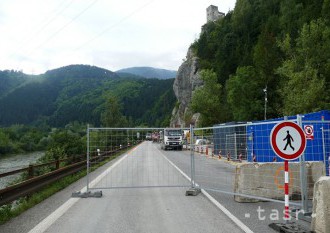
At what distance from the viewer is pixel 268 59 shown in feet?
238

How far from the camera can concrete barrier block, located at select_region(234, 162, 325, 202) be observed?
9180 millimetres

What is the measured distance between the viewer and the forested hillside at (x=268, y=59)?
48.2 metres

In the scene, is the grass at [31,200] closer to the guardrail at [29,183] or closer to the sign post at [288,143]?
the guardrail at [29,183]

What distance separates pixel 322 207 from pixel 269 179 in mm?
3055

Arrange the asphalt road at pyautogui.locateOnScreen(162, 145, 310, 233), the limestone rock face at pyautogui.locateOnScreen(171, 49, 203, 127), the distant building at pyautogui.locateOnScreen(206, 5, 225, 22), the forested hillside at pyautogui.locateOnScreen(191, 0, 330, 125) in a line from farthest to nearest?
the distant building at pyautogui.locateOnScreen(206, 5, 225, 22) < the limestone rock face at pyautogui.locateOnScreen(171, 49, 203, 127) < the forested hillside at pyautogui.locateOnScreen(191, 0, 330, 125) < the asphalt road at pyautogui.locateOnScreen(162, 145, 310, 233)

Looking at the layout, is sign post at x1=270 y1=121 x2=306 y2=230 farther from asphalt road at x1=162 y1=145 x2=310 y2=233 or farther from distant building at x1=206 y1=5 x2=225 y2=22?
distant building at x1=206 y1=5 x2=225 y2=22

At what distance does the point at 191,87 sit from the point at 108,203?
11094 cm

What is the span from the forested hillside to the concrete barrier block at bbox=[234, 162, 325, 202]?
→ 124 ft

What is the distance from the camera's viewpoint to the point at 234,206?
29.1 feet

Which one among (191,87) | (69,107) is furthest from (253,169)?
(69,107)

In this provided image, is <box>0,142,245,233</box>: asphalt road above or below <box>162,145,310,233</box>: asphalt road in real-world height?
below

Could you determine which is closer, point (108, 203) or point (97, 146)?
point (108, 203)

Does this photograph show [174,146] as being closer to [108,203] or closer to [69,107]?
[108,203]

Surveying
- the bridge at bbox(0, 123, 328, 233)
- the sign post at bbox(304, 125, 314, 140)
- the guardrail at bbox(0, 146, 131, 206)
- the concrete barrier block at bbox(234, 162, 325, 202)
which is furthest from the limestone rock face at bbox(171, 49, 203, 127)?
the concrete barrier block at bbox(234, 162, 325, 202)
